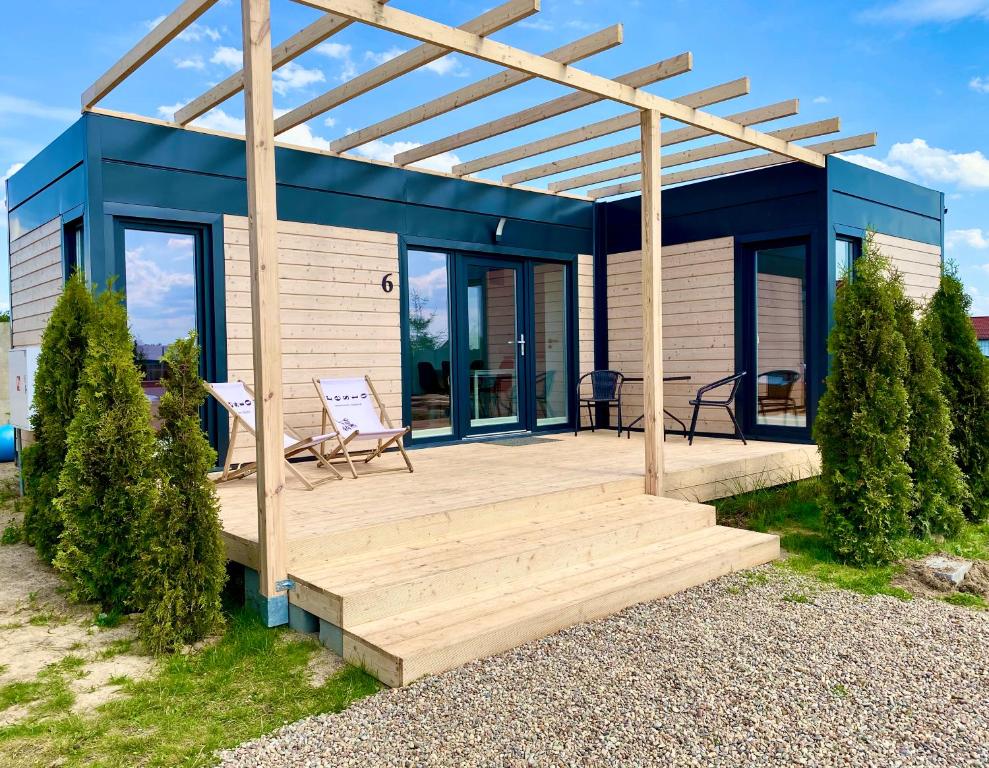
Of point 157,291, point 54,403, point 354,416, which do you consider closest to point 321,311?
point 354,416

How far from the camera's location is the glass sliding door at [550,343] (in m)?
8.35

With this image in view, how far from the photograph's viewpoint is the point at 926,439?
492 centimetres

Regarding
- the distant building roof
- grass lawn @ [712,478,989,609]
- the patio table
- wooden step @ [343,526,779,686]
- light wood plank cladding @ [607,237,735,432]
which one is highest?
the distant building roof

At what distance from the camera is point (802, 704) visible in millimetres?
2701

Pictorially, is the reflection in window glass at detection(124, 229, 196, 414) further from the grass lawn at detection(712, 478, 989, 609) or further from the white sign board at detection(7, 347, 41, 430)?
the grass lawn at detection(712, 478, 989, 609)

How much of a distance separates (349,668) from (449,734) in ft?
2.30

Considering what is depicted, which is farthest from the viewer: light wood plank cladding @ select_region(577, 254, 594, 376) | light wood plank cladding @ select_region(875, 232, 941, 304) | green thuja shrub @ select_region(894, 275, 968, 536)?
light wood plank cladding @ select_region(577, 254, 594, 376)

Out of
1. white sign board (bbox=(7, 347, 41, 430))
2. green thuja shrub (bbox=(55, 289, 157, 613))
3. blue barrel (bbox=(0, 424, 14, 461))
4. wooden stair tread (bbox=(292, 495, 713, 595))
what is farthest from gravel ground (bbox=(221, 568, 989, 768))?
blue barrel (bbox=(0, 424, 14, 461))

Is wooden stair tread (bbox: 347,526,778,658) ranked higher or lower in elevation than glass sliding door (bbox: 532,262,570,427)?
lower

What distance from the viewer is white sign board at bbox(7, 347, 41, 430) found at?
6.39 metres

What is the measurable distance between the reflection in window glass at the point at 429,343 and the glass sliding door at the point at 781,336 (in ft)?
10.1

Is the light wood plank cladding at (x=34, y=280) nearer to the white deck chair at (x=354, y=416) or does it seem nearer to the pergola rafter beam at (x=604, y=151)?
the white deck chair at (x=354, y=416)

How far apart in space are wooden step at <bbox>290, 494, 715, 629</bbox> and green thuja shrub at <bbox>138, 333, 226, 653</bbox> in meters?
0.39

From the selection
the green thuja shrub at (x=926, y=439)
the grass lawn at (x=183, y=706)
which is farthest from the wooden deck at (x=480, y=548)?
the green thuja shrub at (x=926, y=439)
